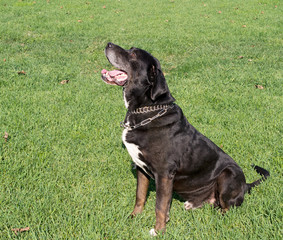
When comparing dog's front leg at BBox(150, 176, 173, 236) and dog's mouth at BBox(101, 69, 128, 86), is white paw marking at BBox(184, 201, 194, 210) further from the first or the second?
dog's mouth at BBox(101, 69, 128, 86)

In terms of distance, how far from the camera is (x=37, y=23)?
1218cm

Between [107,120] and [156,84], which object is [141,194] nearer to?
[156,84]

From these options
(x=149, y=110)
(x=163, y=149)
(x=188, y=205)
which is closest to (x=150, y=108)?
(x=149, y=110)

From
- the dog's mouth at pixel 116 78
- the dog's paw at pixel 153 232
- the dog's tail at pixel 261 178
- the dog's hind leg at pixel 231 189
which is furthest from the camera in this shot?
the dog's tail at pixel 261 178

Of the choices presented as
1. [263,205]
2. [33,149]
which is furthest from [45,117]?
[263,205]

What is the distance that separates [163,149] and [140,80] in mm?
755

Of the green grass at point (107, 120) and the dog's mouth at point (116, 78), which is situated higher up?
the dog's mouth at point (116, 78)

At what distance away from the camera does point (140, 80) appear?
317 centimetres

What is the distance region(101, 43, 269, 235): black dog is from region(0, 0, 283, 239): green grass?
185 millimetres

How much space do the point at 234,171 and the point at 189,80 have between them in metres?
4.14

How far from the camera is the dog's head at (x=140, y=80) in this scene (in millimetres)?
3104

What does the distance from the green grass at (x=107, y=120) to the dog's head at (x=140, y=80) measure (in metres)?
1.16

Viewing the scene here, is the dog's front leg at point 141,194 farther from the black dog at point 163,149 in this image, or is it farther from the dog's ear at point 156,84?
the dog's ear at point 156,84

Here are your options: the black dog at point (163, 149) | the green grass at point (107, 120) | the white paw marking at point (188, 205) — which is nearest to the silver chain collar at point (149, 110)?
the black dog at point (163, 149)
